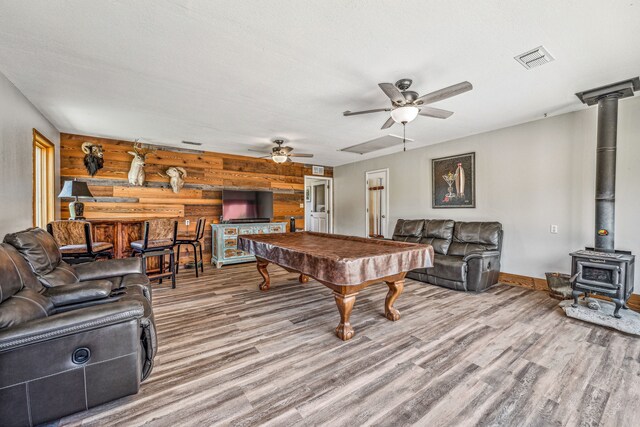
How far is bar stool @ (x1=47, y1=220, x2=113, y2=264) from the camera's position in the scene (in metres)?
3.14

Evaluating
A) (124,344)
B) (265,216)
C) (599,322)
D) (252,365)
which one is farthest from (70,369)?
(265,216)

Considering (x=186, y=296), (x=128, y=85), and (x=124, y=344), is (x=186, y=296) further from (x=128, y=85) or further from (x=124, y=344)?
(x=128, y=85)

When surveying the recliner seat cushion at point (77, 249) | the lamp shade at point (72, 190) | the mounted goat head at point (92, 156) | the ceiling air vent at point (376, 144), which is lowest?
the recliner seat cushion at point (77, 249)

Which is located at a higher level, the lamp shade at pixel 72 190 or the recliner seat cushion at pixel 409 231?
the lamp shade at pixel 72 190

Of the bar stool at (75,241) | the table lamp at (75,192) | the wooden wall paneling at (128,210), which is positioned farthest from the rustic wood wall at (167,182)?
the bar stool at (75,241)

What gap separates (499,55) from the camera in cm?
228

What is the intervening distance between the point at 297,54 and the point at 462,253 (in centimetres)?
367

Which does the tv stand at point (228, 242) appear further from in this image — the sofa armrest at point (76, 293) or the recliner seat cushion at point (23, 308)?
the recliner seat cushion at point (23, 308)

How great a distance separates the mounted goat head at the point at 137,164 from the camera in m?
4.97

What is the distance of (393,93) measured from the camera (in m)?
2.43

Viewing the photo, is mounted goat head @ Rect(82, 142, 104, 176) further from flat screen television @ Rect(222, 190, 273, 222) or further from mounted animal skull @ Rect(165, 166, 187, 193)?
flat screen television @ Rect(222, 190, 273, 222)

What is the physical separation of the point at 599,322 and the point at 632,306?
3.15 feet

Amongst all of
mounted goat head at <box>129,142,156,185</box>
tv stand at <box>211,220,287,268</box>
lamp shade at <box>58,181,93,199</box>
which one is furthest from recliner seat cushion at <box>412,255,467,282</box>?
mounted goat head at <box>129,142,156,185</box>

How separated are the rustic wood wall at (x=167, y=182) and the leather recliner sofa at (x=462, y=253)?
142 inches
